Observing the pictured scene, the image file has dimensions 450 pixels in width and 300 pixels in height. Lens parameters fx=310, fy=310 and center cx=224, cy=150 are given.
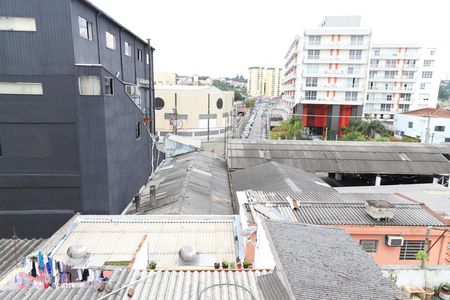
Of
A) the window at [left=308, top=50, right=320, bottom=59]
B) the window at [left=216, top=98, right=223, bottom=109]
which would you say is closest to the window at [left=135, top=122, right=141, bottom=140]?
the window at [left=216, top=98, right=223, bottom=109]

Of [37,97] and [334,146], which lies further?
[334,146]

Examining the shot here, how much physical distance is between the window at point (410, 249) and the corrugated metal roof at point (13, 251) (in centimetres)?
1516

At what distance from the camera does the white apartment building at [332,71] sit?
5588cm

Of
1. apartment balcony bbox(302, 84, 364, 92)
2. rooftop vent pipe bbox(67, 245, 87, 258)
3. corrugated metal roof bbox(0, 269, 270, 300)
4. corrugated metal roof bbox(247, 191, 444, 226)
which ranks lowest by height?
rooftop vent pipe bbox(67, 245, 87, 258)

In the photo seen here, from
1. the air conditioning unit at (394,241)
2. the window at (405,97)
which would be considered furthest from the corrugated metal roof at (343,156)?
the window at (405,97)

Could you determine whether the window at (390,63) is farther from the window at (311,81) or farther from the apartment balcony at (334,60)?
the window at (311,81)

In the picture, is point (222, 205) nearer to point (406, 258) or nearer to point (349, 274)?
point (406, 258)

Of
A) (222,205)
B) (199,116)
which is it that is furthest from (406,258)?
(199,116)

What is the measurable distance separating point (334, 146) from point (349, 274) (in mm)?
25648

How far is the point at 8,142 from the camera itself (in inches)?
632

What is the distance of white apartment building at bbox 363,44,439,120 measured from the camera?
6850 centimetres

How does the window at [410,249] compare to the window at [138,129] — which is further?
the window at [138,129]

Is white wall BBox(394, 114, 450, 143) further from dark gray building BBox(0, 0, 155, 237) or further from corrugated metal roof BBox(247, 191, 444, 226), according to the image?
dark gray building BBox(0, 0, 155, 237)

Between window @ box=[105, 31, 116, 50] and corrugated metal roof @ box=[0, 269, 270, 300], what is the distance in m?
17.4
